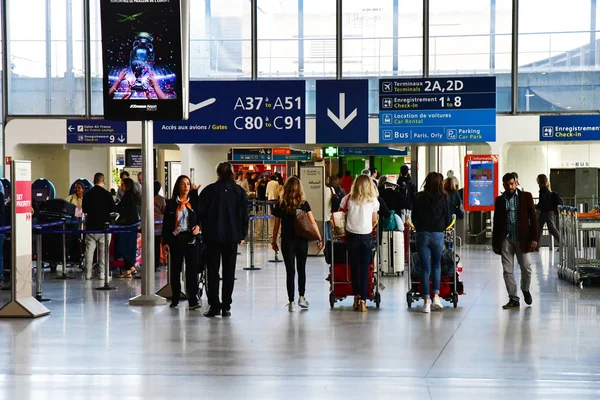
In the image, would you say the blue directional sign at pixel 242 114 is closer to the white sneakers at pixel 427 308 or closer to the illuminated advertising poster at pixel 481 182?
the white sneakers at pixel 427 308

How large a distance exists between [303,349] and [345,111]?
8537 mm

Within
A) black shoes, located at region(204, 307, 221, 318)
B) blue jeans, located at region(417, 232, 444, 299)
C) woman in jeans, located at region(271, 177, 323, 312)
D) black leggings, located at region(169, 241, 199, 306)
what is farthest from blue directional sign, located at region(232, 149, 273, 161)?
black shoes, located at region(204, 307, 221, 318)

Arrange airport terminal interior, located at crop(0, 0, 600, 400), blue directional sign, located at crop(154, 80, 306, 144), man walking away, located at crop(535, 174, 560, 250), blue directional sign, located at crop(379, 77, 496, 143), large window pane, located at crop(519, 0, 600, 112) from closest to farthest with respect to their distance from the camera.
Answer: airport terminal interior, located at crop(0, 0, 600, 400), blue directional sign, located at crop(154, 80, 306, 144), blue directional sign, located at crop(379, 77, 496, 143), man walking away, located at crop(535, 174, 560, 250), large window pane, located at crop(519, 0, 600, 112)

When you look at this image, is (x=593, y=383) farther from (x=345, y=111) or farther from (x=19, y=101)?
(x=19, y=101)

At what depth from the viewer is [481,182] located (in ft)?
78.1

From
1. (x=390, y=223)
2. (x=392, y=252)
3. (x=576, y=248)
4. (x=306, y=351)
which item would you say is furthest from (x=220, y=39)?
(x=306, y=351)

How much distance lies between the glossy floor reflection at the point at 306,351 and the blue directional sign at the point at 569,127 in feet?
29.5

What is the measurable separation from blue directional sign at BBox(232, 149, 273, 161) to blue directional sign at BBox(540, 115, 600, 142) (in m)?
12.1

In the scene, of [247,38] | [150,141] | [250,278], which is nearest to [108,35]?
[150,141]

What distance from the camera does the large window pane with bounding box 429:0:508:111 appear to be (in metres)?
24.9

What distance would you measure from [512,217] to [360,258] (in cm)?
186

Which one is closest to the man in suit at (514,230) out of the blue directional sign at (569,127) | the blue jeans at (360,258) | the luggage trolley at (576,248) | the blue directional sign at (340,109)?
the blue jeans at (360,258)

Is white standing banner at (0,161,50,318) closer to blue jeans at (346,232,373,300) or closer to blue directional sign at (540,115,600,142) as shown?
blue jeans at (346,232,373,300)

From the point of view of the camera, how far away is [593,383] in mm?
7574
